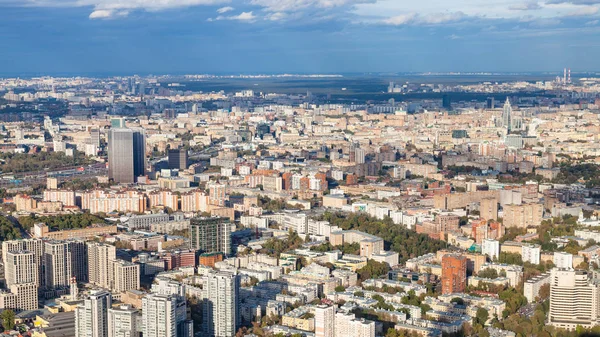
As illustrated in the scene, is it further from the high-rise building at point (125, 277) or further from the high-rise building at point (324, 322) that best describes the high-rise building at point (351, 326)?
the high-rise building at point (125, 277)

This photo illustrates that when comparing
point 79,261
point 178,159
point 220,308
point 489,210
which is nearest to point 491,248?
point 489,210

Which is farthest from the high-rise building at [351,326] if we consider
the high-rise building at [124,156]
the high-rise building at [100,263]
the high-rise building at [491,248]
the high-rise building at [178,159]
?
the high-rise building at [178,159]

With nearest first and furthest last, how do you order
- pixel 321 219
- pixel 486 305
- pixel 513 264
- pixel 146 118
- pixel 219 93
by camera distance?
pixel 486 305
pixel 513 264
pixel 321 219
pixel 146 118
pixel 219 93

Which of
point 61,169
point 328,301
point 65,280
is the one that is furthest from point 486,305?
point 61,169

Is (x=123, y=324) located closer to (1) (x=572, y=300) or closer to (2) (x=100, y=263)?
(2) (x=100, y=263)

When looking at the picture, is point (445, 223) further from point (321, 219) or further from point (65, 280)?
point (65, 280)

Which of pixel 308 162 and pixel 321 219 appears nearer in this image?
pixel 321 219
